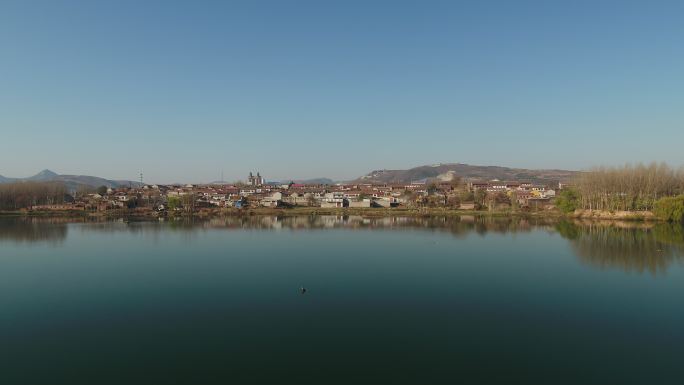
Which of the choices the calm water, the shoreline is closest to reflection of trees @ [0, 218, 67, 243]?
the calm water

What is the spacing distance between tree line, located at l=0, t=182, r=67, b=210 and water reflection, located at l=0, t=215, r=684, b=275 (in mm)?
13560

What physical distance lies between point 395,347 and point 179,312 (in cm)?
482

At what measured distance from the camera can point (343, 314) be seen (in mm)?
8266

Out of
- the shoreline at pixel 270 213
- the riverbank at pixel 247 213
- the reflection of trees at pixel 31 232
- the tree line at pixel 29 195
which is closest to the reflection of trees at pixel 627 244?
the shoreline at pixel 270 213

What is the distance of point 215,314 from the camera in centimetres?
825

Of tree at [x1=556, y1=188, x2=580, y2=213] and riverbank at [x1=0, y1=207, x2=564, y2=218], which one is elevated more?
tree at [x1=556, y1=188, x2=580, y2=213]

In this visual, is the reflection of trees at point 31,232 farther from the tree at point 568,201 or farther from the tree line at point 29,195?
the tree at point 568,201

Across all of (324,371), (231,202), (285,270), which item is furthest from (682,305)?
(231,202)

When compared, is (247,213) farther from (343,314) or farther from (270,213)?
(343,314)

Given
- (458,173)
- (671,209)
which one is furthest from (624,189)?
(458,173)

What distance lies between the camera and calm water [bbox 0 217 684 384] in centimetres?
575

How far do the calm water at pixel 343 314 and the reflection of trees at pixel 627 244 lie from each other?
18 centimetres

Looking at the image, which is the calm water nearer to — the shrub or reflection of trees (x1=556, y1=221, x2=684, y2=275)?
reflection of trees (x1=556, y1=221, x2=684, y2=275)

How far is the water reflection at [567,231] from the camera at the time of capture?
14.4 meters
